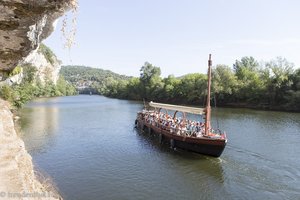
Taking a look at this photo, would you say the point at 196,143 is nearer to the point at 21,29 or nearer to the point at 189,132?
the point at 189,132

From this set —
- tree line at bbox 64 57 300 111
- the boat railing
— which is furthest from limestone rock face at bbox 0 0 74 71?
tree line at bbox 64 57 300 111

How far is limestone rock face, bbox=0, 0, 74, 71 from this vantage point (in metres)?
4.94

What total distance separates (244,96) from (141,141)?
60108 mm

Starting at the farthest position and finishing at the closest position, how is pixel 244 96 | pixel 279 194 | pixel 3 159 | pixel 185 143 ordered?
pixel 244 96, pixel 185 143, pixel 279 194, pixel 3 159

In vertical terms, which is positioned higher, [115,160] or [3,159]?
[3,159]

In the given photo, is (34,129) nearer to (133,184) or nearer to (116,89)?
(133,184)

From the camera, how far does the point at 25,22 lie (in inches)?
216

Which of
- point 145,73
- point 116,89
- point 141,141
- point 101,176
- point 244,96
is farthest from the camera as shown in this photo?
point 116,89

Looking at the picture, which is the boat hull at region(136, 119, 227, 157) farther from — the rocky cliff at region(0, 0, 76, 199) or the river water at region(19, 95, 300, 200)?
the rocky cliff at region(0, 0, 76, 199)

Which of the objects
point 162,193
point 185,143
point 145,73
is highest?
point 145,73

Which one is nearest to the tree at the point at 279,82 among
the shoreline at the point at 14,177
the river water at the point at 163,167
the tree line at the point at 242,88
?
the tree line at the point at 242,88

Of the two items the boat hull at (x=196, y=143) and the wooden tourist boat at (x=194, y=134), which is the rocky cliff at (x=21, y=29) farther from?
the wooden tourist boat at (x=194, y=134)

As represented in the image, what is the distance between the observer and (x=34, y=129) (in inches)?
1612

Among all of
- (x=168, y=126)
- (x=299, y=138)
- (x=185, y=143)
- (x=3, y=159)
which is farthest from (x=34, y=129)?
(x=299, y=138)
